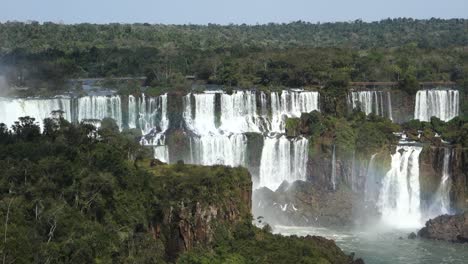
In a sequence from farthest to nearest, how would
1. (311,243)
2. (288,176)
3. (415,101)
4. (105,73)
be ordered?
(105,73), (415,101), (288,176), (311,243)

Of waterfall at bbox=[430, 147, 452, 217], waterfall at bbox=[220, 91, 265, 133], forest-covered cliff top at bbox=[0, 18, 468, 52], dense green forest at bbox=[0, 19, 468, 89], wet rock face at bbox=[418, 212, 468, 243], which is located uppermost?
forest-covered cliff top at bbox=[0, 18, 468, 52]

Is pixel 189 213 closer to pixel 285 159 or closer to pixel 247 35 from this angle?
pixel 285 159

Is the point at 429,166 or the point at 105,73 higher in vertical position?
the point at 105,73

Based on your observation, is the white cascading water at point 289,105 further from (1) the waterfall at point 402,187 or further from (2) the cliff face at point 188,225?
(2) the cliff face at point 188,225

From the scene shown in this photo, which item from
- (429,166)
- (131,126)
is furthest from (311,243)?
(131,126)

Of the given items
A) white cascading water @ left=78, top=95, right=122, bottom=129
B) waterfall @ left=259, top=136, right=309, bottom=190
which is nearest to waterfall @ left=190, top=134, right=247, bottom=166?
waterfall @ left=259, top=136, right=309, bottom=190

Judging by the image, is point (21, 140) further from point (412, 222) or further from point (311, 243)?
point (412, 222)

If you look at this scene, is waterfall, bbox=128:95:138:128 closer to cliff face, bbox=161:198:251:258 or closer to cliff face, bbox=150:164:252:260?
cliff face, bbox=150:164:252:260
